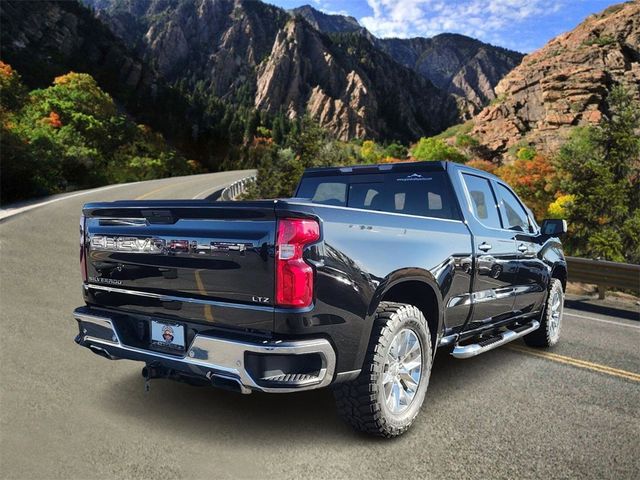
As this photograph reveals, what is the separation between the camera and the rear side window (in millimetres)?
4457

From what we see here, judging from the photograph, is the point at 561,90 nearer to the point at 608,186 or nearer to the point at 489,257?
the point at 608,186

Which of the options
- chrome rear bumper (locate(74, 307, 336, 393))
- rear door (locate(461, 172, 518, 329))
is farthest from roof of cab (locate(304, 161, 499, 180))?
chrome rear bumper (locate(74, 307, 336, 393))

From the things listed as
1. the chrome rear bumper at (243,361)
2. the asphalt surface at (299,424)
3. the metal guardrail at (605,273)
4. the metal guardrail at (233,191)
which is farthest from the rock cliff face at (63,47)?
the chrome rear bumper at (243,361)

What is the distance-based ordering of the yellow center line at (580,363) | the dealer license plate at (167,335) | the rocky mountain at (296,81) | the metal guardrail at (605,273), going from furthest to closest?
the rocky mountain at (296,81), the metal guardrail at (605,273), the yellow center line at (580,363), the dealer license plate at (167,335)

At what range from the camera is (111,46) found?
92.6m

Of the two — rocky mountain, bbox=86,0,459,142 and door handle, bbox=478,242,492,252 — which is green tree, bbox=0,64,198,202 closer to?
door handle, bbox=478,242,492,252

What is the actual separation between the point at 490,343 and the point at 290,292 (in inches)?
100

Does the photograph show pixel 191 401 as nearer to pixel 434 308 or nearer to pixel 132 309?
pixel 132 309

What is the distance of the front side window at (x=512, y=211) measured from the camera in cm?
506

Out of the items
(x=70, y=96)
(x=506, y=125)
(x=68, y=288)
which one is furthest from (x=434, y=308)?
(x=506, y=125)

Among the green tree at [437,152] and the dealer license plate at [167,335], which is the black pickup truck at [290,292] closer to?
the dealer license plate at [167,335]

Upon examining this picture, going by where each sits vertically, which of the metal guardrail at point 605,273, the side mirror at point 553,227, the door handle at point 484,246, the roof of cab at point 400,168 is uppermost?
the roof of cab at point 400,168

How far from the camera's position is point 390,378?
3.26 m

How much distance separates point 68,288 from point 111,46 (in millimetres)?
100120
